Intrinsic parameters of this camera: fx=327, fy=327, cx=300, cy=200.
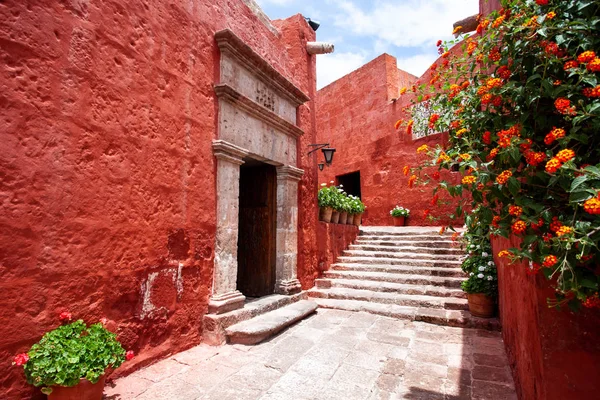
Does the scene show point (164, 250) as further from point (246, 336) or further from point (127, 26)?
point (127, 26)

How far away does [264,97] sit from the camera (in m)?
4.66

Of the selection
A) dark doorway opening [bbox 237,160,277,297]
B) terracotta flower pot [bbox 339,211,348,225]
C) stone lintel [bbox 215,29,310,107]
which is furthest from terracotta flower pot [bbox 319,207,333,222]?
stone lintel [bbox 215,29,310,107]

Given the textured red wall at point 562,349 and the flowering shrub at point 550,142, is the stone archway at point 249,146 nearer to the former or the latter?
the flowering shrub at point 550,142

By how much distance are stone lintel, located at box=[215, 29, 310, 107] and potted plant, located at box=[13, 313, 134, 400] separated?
126 inches

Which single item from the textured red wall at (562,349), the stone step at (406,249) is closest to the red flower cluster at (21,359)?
the textured red wall at (562,349)

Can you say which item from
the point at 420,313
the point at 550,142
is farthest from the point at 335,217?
the point at 550,142

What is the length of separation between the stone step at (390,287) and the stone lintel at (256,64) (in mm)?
3203

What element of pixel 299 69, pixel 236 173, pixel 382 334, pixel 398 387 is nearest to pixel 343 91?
pixel 299 69

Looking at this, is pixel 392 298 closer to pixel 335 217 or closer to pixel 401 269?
pixel 401 269

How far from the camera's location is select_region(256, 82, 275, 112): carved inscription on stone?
454 centimetres

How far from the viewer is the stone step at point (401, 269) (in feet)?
17.9

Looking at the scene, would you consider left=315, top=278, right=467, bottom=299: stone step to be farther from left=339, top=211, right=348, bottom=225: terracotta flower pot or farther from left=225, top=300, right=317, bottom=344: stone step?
left=339, top=211, right=348, bottom=225: terracotta flower pot

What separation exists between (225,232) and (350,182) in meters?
9.43

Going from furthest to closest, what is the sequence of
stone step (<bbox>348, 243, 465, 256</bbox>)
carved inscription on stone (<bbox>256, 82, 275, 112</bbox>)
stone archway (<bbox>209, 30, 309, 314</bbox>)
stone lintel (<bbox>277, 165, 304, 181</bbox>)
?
stone step (<bbox>348, 243, 465, 256</bbox>), stone lintel (<bbox>277, 165, 304, 181</bbox>), carved inscription on stone (<bbox>256, 82, 275, 112</bbox>), stone archway (<bbox>209, 30, 309, 314</bbox>)
